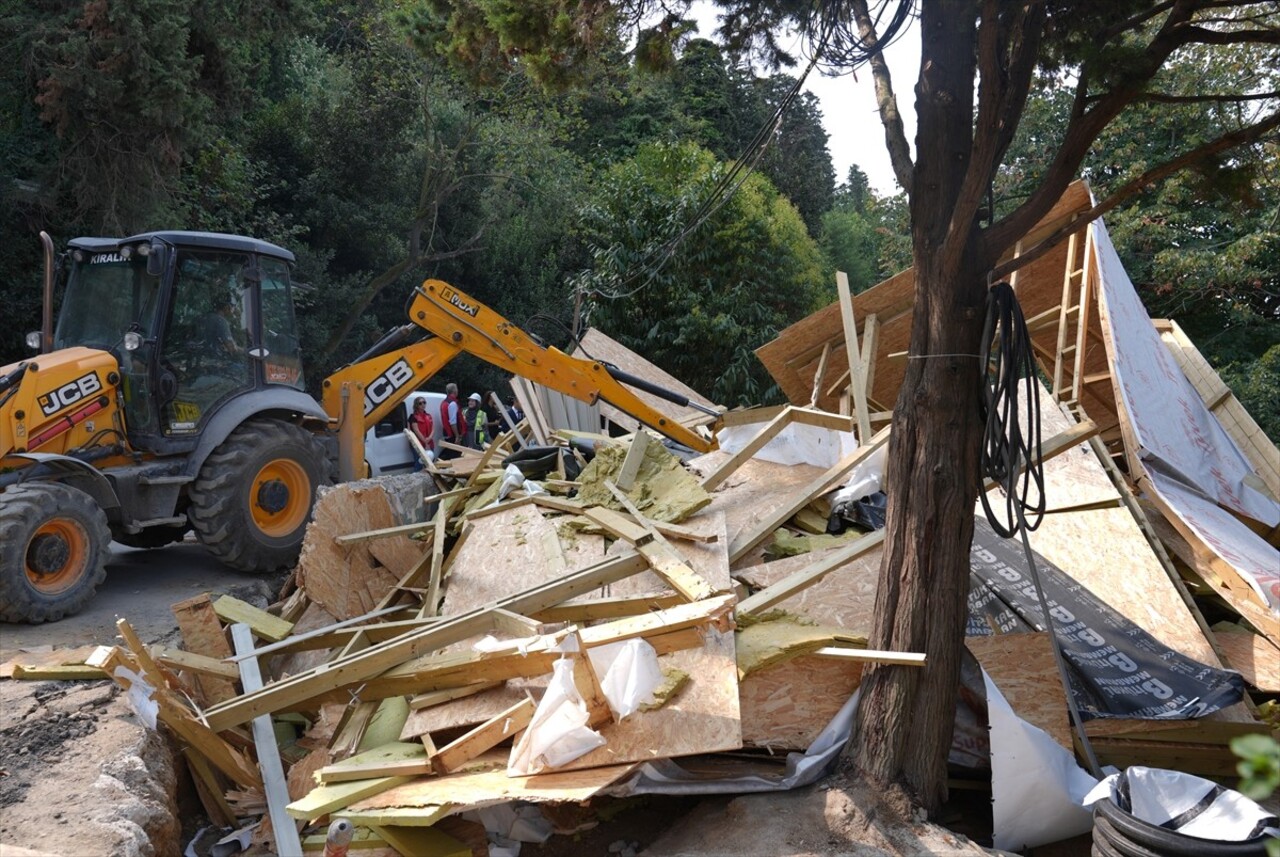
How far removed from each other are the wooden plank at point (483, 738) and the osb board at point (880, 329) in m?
5.58

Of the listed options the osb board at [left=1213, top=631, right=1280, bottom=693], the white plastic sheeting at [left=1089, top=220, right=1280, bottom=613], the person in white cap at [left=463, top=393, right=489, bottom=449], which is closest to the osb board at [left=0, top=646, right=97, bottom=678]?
the osb board at [left=1213, top=631, right=1280, bottom=693]

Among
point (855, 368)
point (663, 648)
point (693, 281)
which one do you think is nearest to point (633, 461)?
point (855, 368)

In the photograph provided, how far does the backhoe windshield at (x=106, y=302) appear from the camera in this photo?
7855 mm

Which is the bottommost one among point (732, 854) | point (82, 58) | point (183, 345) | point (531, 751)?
point (732, 854)

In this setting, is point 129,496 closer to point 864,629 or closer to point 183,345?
point 183,345

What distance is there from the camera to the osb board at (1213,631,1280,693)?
5930mm

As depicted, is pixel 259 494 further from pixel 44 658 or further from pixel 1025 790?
pixel 1025 790

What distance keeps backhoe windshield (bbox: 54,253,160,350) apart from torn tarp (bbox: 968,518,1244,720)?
6.31m

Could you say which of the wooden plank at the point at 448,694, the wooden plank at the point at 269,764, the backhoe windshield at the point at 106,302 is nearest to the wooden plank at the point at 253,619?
the wooden plank at the point at 269,764

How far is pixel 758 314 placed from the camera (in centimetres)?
1956

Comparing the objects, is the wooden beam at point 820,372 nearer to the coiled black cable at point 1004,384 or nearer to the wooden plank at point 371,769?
the coiled black cable at point 1004,384

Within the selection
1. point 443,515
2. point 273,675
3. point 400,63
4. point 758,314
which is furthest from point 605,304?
point 273,675

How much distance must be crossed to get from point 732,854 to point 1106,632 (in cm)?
284

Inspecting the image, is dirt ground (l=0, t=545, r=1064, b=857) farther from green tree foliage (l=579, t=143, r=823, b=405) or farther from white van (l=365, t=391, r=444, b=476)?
green tree foliage (l=579, t=143, r=823, b=405)
